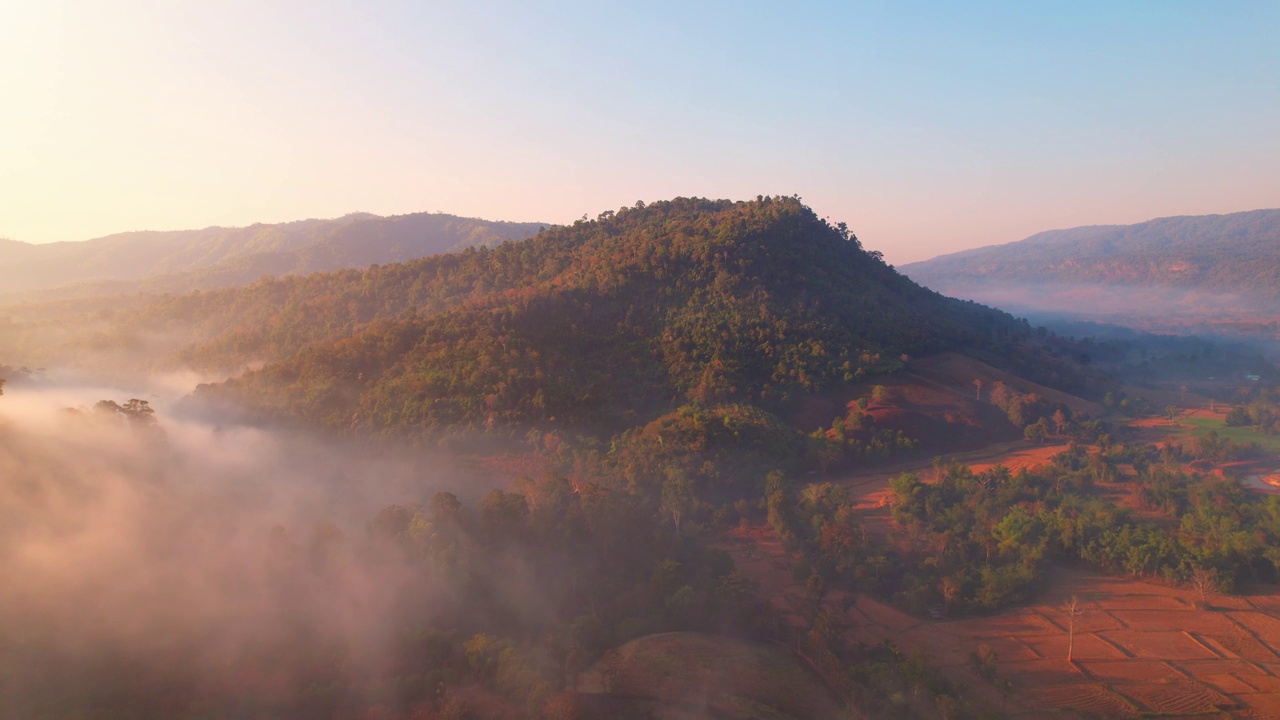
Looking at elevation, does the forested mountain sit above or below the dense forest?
above

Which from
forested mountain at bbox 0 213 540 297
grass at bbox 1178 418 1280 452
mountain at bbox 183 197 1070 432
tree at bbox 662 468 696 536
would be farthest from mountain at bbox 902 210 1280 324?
forested mountain at bbox 0 213 540 297

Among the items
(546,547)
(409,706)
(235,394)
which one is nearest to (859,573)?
(546,547)

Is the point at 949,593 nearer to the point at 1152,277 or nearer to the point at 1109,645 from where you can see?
the point at 1109,645

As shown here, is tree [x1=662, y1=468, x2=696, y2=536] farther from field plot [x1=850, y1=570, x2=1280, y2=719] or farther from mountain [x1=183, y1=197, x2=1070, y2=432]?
field plot [x1=850, y1=570, x2=1280, y2=719]

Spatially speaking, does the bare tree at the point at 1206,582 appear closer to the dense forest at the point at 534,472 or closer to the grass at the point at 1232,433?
the dense forest at the point at 534,472

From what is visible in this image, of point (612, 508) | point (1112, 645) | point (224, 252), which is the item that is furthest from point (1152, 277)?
point (224, 252)

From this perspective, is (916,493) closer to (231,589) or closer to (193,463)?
(231,589)

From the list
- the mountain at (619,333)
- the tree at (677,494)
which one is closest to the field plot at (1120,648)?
the tree at (677,494)
